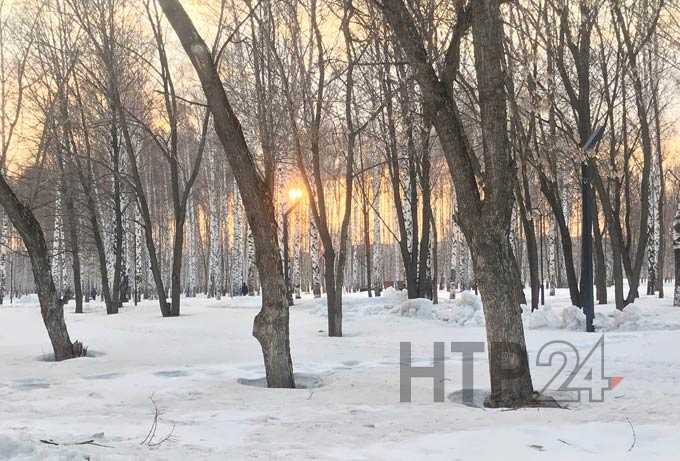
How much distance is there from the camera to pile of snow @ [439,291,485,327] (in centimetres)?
1369

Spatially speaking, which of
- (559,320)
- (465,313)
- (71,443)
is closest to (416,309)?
(465,313)

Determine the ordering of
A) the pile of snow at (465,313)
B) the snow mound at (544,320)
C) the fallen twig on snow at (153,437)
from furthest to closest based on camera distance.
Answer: the pile of snow at (465,313), the snow mound at (544,320), the fallen twig on snow at (153,437)

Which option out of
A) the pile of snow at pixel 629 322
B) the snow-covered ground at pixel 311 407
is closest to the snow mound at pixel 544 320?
the snow-covered ground at pixel 311 407

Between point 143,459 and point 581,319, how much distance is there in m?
9.94

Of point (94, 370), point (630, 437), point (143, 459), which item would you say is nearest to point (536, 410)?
point (630, 437)

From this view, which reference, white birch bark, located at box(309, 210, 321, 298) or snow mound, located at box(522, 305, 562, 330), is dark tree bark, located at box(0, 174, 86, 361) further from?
white birch bark, located at box(309, 210, 321, 298)

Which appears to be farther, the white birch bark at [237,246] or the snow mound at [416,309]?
the white birch bark at [237,246]

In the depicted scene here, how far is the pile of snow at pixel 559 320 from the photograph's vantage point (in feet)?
37.0

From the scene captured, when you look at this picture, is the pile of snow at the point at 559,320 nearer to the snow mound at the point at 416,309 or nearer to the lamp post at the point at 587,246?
the lamp post at the point at 587,246

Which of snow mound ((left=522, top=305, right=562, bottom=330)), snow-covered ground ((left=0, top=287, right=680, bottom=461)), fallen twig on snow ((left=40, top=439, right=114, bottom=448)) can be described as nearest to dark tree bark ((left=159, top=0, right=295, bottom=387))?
snow-covered ground ((left=0, top=287, right=680, bottom=461))

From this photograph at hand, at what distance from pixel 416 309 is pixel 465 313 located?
139 cm

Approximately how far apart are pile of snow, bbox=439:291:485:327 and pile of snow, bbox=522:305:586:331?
1.64 metres

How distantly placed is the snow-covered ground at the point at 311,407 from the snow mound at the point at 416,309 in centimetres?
370

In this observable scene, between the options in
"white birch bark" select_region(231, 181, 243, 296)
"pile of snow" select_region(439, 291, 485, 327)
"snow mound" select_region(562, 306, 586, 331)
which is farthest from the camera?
"white birch bark" select_region(231, 181, 243, 296)
